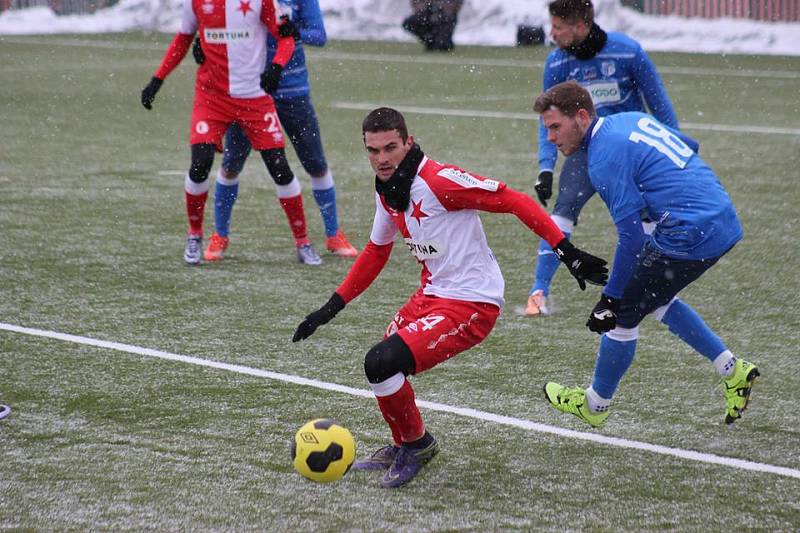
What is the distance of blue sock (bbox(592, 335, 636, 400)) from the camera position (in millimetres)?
5621

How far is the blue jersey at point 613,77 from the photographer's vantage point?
7.61 metres

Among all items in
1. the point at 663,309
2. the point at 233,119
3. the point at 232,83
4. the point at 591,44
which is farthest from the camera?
the point at 233,119

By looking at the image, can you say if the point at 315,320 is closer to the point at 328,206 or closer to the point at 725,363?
the point at 725,363

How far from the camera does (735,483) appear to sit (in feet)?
16.8

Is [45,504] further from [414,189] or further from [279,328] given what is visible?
[279,328]

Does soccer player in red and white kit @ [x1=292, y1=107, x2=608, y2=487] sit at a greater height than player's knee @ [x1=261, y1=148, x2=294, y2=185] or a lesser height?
greater

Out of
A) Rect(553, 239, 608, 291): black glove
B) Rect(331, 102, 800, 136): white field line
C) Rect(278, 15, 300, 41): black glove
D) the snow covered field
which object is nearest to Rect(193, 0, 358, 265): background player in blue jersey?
Rect(278, 15, 300, 41): black glove

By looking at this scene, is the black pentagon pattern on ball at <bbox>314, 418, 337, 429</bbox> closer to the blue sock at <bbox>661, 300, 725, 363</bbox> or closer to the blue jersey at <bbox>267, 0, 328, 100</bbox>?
the blue sock at <bbox>661, 300, 725, 363</bbox>

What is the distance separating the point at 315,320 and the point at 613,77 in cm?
317

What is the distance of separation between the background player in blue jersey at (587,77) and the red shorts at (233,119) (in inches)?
89.8

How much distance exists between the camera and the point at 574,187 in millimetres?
7648

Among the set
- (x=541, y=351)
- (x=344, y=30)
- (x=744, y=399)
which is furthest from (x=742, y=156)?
(x=344, y=30)

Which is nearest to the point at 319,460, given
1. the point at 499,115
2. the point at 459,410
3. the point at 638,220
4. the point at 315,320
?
the point at 315,320

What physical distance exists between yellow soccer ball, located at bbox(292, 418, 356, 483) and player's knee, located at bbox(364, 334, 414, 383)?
0.27 m
